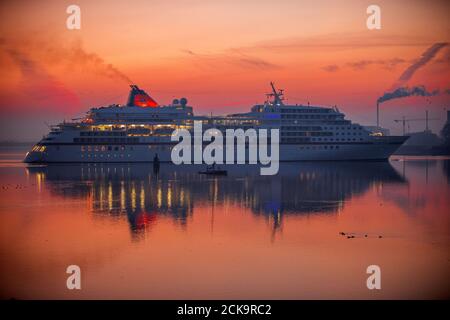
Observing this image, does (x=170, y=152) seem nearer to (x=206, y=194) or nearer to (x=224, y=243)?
(x=206, y=194)

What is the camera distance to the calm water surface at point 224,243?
55.9ft

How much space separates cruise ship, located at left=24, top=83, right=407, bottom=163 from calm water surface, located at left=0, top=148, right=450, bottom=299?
44797 mm

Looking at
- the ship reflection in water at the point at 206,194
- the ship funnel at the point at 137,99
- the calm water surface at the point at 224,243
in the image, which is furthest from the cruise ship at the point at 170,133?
the calm water surface at the point at 224,243

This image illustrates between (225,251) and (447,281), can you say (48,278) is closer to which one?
(225,251)

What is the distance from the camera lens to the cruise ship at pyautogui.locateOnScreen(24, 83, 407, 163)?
287 feet

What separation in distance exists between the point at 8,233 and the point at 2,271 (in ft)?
24.7

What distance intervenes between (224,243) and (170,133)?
6788 centimetres

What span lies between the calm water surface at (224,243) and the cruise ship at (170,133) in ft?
→ 147

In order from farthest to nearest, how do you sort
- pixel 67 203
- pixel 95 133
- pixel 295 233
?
1. pixel 95 133
2. pixel 67 203
3. pixel 295 233

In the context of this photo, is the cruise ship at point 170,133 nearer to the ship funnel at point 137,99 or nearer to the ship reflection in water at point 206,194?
the ship funnel at point 137,99

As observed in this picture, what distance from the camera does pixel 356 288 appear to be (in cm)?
1694

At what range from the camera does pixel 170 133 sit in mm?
90375

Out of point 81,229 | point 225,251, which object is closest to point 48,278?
point 225,251

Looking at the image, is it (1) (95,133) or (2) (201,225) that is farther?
(1) (95,133)
